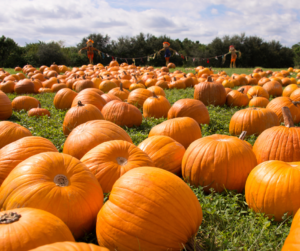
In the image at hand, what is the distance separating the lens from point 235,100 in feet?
24.0

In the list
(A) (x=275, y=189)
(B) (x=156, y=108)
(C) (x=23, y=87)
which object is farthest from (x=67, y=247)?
(C) (x=23, y=87)

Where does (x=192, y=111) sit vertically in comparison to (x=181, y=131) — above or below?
above

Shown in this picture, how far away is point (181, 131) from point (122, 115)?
172 centimetres

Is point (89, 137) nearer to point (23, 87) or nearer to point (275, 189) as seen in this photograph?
point (275, 189)

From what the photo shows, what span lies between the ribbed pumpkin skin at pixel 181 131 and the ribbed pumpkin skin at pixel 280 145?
1049 mm

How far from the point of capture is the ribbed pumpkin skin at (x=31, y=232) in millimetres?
1445

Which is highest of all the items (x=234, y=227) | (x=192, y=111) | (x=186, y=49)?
(x=186, y=49)

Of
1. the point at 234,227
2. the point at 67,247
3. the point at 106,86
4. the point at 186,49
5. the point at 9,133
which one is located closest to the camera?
the point at 67,247

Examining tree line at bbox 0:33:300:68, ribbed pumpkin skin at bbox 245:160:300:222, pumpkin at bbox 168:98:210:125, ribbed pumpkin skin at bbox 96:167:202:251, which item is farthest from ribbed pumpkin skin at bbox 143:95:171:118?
tree line at bbox 0:33:300:68

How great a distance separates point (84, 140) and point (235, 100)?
528 cm

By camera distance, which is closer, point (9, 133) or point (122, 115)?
point (9, 133)

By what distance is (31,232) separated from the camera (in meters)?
1.51

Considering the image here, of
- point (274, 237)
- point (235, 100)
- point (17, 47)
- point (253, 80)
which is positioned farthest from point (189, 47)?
point (274, 237)

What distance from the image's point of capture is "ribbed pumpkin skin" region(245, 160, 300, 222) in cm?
237
